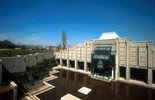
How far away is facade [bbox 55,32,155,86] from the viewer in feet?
79.8

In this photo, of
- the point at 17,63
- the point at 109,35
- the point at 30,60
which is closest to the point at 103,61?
the point at 109,35

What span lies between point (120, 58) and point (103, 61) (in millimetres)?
4838

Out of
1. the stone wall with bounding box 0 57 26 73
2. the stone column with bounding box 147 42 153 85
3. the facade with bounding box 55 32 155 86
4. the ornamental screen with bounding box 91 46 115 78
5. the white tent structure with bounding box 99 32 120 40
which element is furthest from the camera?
the white tent structure with bounding box 99 32 120 40

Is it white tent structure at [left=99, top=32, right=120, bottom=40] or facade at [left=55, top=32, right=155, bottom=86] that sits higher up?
white tent structure at [left=99, top=32, right=120, bottom=40]

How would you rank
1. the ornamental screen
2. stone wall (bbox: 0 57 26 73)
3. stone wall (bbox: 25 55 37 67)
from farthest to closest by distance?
stone wall (bbox: 25 55 37 67), the ornamental screen, stone wall (bbox: 0 57 26 73)

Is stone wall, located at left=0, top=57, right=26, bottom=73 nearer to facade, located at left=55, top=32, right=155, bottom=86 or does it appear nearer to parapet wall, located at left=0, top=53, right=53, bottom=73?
parapet wall, located at left=0, top=53, right=53, bottom=73

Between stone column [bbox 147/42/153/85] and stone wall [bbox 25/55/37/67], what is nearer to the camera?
stone column [bbox 147/42/153/85]

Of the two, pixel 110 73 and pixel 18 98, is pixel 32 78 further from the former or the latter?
pixel 110 73

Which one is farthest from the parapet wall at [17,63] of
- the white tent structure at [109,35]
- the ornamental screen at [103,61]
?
the white tent structure at [109,35]

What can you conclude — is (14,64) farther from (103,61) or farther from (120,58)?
(120,58)

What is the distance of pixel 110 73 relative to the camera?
94.5ft

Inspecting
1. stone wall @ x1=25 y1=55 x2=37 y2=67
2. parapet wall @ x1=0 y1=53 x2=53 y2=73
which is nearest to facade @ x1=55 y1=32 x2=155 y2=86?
stone wall @ x1=25 y1=55 x2=37 y2=67

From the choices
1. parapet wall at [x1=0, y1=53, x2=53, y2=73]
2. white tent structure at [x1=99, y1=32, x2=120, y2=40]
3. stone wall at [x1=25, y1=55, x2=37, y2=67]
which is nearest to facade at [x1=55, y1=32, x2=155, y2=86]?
white tent structure at [x1=99, y1=32, x2=120, y2=40]

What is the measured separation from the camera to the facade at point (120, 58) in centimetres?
2433
